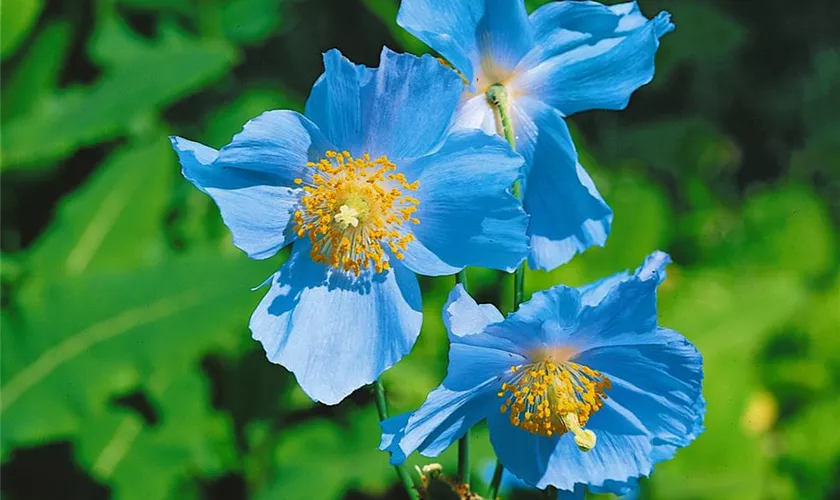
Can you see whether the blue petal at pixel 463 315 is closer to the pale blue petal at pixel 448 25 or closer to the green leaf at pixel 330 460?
the pale blue petal at pixel 448 25

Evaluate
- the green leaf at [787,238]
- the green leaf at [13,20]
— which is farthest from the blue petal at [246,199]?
the green leaf at [787,238]

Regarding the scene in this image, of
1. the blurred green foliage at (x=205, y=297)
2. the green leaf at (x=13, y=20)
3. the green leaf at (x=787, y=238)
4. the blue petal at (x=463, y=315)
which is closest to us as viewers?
the blue petal at (x=463, y=315)

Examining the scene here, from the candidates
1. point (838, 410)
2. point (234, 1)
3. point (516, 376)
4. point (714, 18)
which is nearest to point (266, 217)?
point (516, 376)

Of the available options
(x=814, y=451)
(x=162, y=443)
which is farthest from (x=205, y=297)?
(x=814, y=451)

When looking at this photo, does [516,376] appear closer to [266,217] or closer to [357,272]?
[357,272]

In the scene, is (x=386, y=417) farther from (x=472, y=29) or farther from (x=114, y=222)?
(x=114, y=222)

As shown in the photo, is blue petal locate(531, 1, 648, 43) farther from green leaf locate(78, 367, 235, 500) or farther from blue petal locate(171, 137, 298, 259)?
green leaf locate(78, 367, 235, 500)
